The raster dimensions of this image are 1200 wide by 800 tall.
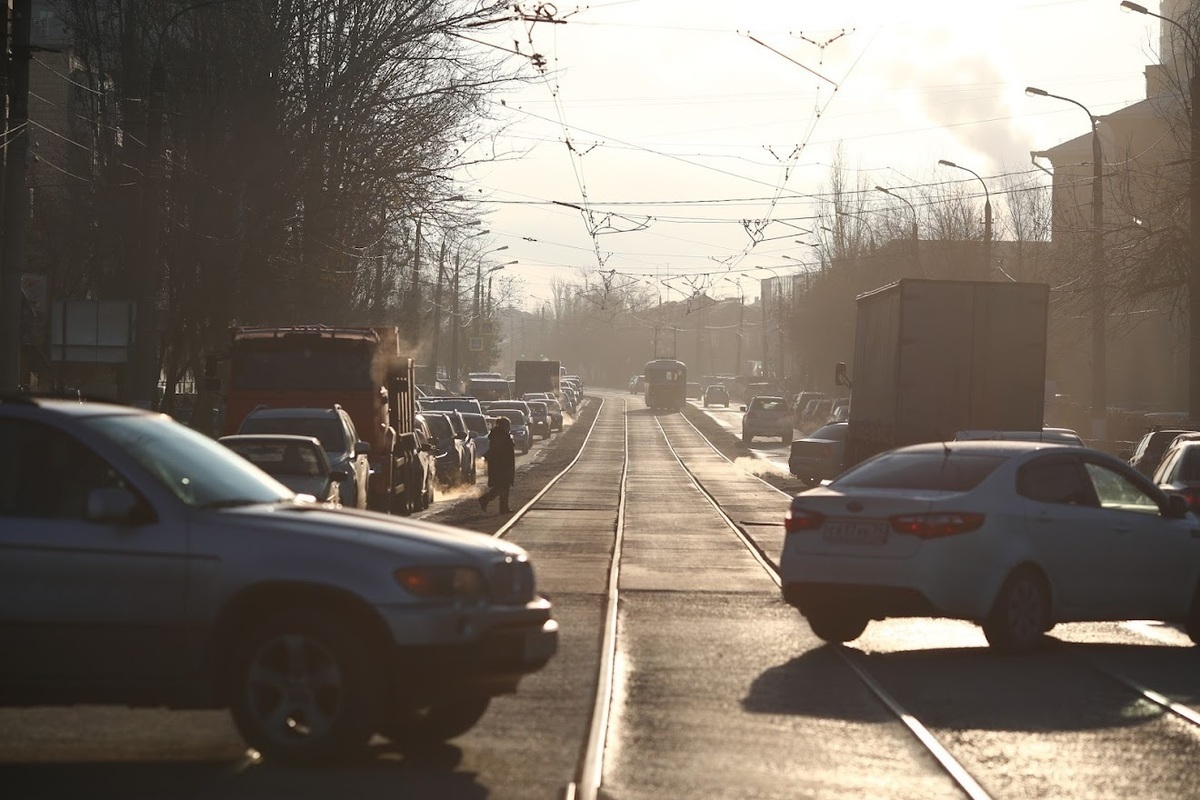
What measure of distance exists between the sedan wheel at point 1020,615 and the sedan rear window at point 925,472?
72 centimetres

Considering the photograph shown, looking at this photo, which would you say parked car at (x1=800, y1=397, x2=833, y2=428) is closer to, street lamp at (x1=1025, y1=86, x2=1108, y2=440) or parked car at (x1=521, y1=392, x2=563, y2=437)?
parked car at (x1=521, y1=392, x2=563, y2=437)

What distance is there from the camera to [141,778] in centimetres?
712

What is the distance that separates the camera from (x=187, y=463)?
794 centimetres

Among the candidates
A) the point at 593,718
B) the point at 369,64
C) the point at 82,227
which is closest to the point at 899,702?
the point at 593,718

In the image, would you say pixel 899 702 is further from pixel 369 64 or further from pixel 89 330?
pixel 369 64

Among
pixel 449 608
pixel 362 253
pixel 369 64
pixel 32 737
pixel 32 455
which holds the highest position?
pixel 369 64

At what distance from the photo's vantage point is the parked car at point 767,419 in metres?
67.8

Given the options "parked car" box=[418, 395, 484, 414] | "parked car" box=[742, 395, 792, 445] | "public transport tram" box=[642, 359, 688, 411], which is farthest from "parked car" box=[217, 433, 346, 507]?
"public transport tram" box=[642, 359, 688, 411]

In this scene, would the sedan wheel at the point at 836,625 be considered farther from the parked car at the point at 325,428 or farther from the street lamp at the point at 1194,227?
the street lamp at the point at 1194,227

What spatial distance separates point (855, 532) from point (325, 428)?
12.4 m

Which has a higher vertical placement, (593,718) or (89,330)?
(89,330)

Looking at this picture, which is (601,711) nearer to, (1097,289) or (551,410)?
(1097,289)

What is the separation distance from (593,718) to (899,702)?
1890 mm

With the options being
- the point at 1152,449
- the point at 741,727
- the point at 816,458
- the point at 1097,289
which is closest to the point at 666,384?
the point at 816,458
